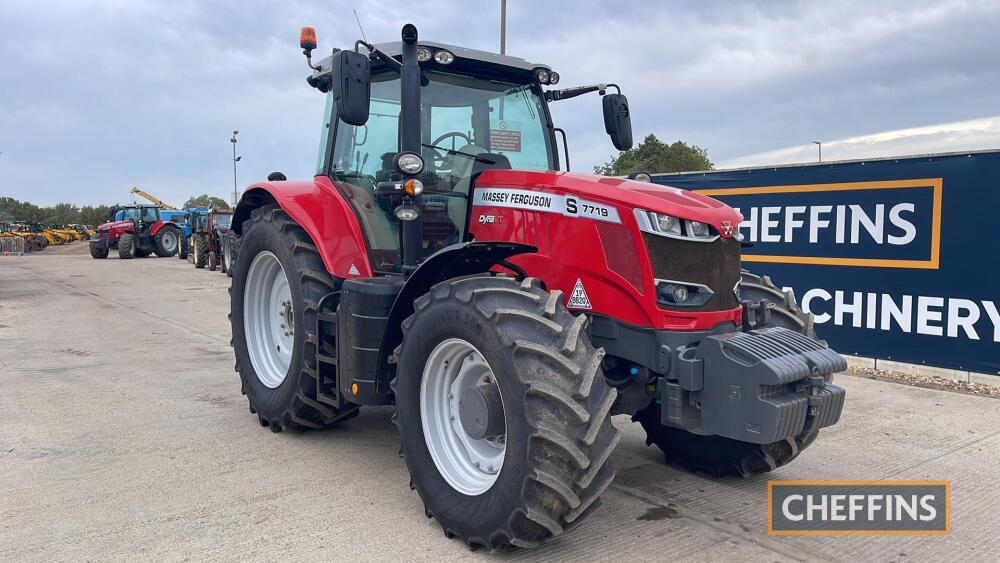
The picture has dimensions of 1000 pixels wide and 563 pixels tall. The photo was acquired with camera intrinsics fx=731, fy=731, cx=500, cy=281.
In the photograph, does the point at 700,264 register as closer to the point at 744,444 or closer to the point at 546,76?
the point at 744,444

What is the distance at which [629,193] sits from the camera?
3646 millimetres

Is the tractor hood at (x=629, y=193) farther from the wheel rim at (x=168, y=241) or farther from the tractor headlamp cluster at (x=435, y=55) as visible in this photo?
the wheel rim at (x=168, y=241)

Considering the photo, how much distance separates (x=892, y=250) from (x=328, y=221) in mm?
5671

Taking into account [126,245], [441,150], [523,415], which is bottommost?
[523,415]

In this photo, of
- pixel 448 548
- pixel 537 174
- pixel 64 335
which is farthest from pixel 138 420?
pixel 64 335

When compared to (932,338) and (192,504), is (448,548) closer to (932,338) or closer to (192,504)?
(192,504)

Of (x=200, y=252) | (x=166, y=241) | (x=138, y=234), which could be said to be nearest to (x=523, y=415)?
(x=200, y=252)

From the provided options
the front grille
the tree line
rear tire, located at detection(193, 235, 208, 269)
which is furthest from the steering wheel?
the tree line

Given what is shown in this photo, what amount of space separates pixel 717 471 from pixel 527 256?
1.77 meters

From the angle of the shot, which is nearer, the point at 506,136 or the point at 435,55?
the point at 435,55

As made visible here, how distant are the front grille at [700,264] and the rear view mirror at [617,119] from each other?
4.29 ft

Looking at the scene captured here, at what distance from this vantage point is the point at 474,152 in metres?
4.51

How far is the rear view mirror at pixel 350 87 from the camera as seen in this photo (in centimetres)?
384

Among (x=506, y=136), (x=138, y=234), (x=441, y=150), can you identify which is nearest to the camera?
(x=441, y=150)
